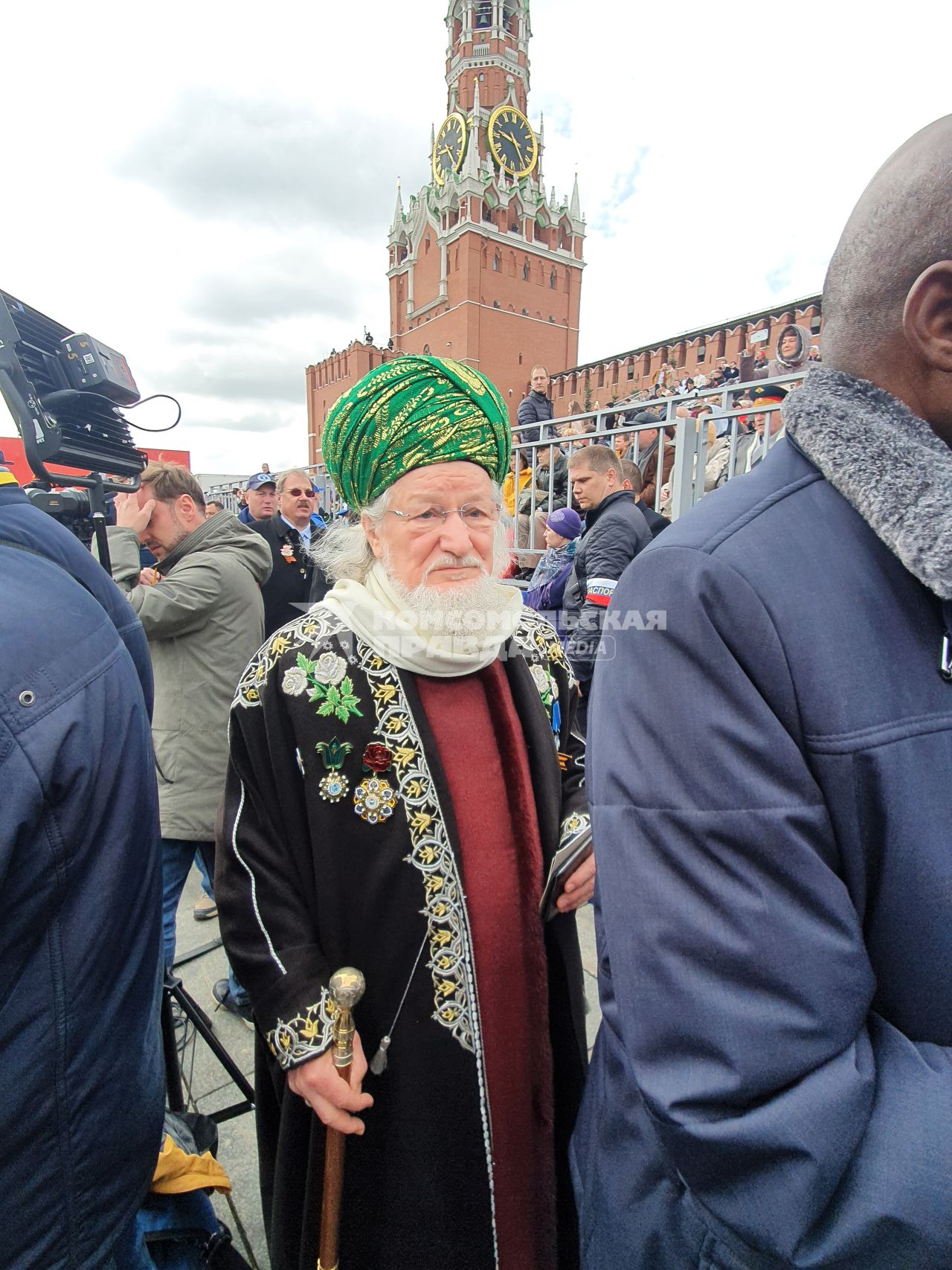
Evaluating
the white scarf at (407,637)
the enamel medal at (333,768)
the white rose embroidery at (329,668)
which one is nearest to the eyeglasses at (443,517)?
the white scarf at (407,637)

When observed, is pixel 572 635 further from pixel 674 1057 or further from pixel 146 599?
pixel 674 1057

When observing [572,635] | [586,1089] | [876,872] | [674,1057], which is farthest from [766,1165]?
[572,635]

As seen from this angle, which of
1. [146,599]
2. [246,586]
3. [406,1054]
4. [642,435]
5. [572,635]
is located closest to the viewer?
[406,1054]

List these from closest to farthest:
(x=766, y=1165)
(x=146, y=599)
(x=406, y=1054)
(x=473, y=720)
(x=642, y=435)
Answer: (x=766, y=1165) < (x=406, y=1054) < (x=473, y=720) < (x=146, y=599) < (x=642, y=435)

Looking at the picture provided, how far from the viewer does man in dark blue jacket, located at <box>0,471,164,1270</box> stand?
881mm

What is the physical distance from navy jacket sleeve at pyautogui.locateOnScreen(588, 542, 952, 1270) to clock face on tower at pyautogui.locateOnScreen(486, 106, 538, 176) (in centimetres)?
5542

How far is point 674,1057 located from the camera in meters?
0.65

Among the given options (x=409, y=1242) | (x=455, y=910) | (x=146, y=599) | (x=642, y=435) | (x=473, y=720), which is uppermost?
(x=642, y=435)

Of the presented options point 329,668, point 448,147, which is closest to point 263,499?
point 329,668

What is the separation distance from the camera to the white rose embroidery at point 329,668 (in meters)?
1.32

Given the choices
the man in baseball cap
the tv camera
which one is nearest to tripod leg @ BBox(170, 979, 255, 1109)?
the tv camera

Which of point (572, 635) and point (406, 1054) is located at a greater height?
point (572, 635)

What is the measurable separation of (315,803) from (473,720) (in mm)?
366

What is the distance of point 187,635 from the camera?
8.54 ft
